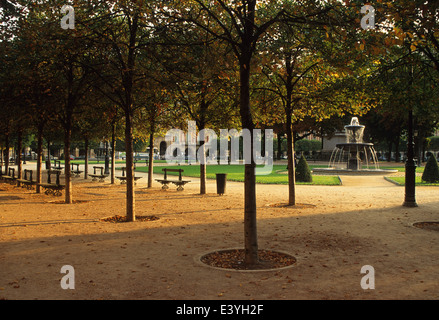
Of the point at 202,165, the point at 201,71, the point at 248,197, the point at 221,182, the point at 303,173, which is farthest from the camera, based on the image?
the point at 303,173

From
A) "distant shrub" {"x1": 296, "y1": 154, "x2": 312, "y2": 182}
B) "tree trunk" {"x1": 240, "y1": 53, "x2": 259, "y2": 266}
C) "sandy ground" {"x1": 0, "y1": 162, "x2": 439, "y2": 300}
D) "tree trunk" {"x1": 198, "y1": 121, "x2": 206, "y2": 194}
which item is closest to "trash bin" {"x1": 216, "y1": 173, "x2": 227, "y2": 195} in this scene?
"tree trunk" {"x1": 198, "y1": 121, "x2": 206, "y2": 194}

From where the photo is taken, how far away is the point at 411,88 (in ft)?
41.0

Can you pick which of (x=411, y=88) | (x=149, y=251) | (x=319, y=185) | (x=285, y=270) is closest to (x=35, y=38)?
(x=149, y=251)

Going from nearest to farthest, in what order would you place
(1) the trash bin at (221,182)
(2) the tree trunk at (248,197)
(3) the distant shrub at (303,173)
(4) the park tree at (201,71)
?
(2) the tree trunk at (248,197) < (4) the park tree at (201,71) < (1) the trash bin at (221,182) < (3) the distant shrub at (303,173)

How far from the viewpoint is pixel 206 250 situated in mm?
8844

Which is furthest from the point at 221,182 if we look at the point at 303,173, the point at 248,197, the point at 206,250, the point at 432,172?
the point at 432,172

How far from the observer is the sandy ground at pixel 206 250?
6.20m

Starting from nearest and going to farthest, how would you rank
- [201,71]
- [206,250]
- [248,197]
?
[248,197]
[206,250]
[201,71]

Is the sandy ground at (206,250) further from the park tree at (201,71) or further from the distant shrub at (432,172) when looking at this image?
the distant shrub at (432,172)

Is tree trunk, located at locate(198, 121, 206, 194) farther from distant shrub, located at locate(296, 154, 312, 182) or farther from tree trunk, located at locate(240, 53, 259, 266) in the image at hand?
tree trunk, located at locate(240, 53, 259, 266)

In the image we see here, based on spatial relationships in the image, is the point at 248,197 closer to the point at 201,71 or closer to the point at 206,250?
the point at 206,250

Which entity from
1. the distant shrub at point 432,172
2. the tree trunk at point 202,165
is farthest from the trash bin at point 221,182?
the distant shrub at point 432,172

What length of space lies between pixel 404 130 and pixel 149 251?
6456 centimetres

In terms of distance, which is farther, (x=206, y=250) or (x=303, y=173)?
(x=303, y=173)
